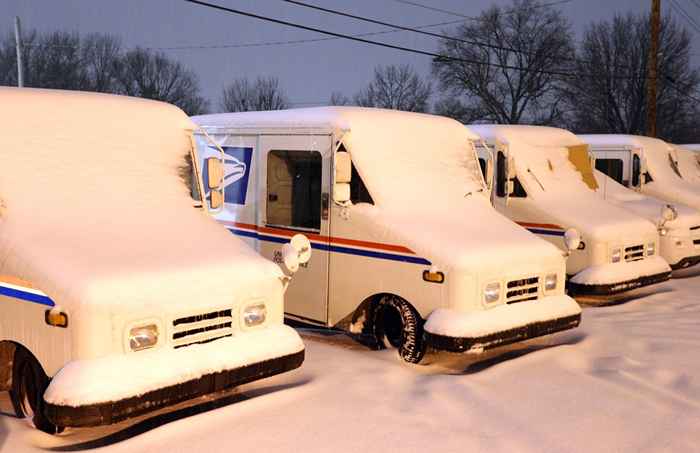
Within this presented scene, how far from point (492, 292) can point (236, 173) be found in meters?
3.38

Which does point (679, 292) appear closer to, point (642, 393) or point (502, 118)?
point (642, 393)

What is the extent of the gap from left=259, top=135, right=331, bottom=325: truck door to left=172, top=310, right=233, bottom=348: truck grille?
2.47m

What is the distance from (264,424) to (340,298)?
2416 millimetres

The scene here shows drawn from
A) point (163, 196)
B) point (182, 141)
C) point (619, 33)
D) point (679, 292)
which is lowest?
point (679, 292)

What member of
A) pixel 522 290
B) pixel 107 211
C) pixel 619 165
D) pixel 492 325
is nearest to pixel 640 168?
pixel 619 165

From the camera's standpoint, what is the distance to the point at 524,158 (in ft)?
35.3

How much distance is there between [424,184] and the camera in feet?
25.7

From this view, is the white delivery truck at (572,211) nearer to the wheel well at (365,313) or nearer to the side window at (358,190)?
the side window at (358,190)

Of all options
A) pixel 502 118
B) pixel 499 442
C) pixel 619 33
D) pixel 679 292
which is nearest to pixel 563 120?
pixel 502 118

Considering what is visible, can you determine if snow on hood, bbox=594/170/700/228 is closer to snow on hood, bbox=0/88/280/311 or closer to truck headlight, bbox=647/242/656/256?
truck headlight, bbox=647/242/656/256

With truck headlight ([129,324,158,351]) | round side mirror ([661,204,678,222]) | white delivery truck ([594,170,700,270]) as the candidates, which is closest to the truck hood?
truck headlight ([129,324,158,351])

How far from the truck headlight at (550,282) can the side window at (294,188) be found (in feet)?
7.70

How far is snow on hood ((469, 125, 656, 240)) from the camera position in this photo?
10.1 metres

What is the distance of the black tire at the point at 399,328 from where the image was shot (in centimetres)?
696
